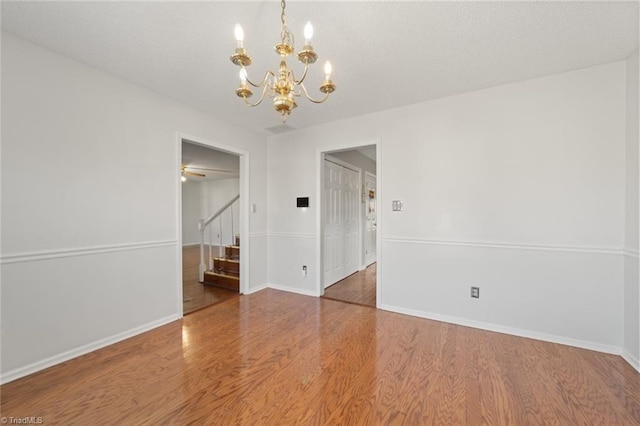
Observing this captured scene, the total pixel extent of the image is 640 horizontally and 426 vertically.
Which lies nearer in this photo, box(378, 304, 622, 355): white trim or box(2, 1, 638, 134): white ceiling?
box(2, 1, 638, 134): white ceiling

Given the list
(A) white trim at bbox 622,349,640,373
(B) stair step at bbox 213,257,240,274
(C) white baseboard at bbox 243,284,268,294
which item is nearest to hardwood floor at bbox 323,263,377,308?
(C) white baseboard at bbox 243,284,268,294

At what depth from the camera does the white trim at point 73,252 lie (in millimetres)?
1957

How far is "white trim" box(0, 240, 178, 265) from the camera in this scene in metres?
1.96

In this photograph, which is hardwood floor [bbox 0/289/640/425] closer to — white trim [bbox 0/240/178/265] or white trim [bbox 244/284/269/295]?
white trim [bbox 0/240/178/265]

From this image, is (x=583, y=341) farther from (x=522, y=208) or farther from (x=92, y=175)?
(x=92, y=175)

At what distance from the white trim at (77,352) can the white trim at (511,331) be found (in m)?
2.64

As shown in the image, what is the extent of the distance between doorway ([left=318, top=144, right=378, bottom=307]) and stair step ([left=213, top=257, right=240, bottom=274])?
157 centimetres

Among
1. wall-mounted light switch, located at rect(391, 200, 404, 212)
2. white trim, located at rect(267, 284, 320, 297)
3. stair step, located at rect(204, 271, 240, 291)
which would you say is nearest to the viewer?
wall-mounted light switch, located at rect(391, 200, 404, 212)

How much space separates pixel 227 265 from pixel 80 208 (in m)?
2.56

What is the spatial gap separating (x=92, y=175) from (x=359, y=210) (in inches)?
167

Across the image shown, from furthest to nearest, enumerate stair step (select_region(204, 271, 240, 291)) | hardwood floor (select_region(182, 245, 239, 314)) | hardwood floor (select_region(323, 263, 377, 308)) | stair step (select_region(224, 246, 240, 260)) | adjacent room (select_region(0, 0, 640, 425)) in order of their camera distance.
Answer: stair step (select_region(224, 246, 240, 260)) → stair step (select_region(204, 271, 240, 291)) → hardwood floor (select_region(323, 263, 377, 308)) → hardwood floor (select_region(182, 245, 239, 314)) → adjacent room (select_region(0, 0, 640, 425))

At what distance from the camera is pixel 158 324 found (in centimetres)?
284

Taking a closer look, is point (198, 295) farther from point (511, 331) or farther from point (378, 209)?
point (511, 331)

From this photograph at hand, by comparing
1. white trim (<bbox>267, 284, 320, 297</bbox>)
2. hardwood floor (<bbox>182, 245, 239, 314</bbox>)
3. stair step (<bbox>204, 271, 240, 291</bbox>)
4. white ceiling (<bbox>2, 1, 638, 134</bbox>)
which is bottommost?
hardwood floor (<bbox>182, 245, 239, 314</bbox>)
